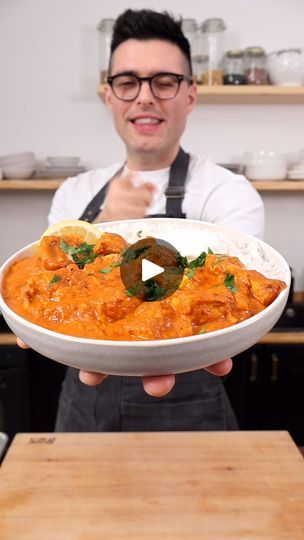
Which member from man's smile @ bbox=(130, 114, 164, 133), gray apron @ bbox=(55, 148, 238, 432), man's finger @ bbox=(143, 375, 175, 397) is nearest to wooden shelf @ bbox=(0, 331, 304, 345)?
gray apron @ bbox=(55, 148, 238, 432)

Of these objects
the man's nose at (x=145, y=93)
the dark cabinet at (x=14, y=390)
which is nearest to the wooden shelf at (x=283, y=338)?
the dark cabinet at (x=14, y=390)

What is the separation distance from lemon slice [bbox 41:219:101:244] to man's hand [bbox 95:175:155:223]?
0.70 metres

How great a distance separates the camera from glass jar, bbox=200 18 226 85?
9.67ft

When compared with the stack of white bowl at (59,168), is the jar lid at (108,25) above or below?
above

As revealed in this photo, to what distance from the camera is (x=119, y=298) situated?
2.70 ft

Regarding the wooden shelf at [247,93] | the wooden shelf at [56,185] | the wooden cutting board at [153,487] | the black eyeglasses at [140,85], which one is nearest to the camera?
the wooden cutting board at [153,487]

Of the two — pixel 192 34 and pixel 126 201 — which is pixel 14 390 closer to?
pixel 126 201

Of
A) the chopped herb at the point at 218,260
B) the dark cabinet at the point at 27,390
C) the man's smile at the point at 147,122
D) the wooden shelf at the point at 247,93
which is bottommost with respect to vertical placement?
the dark cabinet at the point at 27,390

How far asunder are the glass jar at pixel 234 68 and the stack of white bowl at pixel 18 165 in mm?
1333

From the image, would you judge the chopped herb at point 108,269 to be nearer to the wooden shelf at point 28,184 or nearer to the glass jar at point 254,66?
the wooden shelf at point 28,184

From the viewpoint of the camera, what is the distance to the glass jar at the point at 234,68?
2.94 meters

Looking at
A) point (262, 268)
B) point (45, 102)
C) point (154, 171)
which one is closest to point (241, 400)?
point (154, 171)

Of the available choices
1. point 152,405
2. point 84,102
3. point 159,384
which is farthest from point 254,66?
point 159,384

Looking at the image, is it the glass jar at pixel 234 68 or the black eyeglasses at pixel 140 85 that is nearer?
the black eyeglasses at pixel 140 85
